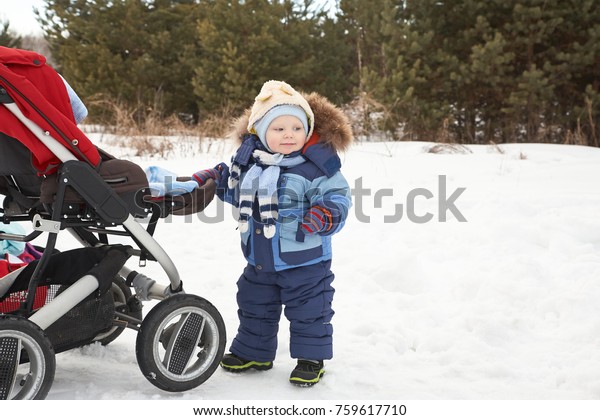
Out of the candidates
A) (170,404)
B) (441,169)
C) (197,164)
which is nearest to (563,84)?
(441,169)

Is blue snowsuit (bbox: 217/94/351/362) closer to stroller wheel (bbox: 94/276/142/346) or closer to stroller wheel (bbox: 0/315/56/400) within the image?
stroller wheel (bbox: 94/276/142/346)

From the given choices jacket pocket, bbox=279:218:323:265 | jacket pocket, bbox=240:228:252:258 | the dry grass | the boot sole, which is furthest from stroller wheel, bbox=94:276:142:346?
the dry grass

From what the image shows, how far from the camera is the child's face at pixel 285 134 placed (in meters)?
2.63

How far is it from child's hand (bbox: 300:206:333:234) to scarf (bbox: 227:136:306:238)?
19 cm

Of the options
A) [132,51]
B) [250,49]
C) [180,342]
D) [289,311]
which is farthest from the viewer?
[132,51]

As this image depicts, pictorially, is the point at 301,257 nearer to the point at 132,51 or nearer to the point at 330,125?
the point at 330,125

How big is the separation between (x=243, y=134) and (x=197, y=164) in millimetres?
4068

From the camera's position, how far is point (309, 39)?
14.7 m

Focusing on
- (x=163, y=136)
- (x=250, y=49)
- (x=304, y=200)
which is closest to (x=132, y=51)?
(x=250, y=49)

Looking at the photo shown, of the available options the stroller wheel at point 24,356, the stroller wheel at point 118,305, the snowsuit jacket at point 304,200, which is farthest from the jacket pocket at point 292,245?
the stroller wheel at point 24,356

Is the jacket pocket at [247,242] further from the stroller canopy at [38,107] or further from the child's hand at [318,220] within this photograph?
the stroller canopy at [38,107]

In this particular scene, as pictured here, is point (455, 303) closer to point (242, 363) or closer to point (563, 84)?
point (242, 363)

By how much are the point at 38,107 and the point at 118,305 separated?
103 cm

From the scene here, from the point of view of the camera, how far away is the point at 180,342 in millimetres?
2449
